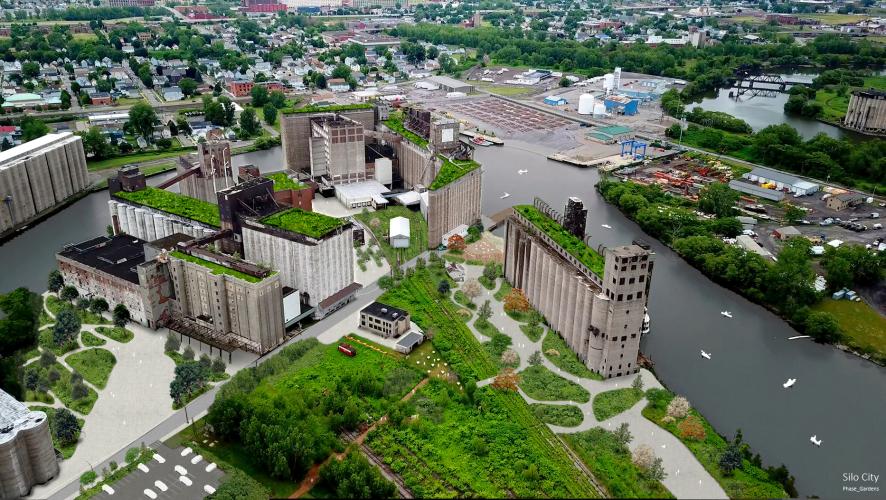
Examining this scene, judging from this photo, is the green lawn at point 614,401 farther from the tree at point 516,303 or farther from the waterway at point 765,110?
the waterway at point 765,110

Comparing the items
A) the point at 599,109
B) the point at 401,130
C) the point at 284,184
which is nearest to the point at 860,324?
the point at 284,184

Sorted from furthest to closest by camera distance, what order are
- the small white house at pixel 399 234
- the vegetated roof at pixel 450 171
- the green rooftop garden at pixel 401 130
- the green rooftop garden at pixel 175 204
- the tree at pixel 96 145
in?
1. the tree at pixel 96 145
2. the green rooftop garden at pixel 401 130
3. the vegetated roof at pixel 450 171
4. the small white house at pixel 399 234
5. the green rooftop garden at pixel 175 204

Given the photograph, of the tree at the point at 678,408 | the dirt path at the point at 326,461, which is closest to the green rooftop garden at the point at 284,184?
the dirt path at the point at 326,461

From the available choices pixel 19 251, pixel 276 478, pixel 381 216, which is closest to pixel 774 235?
pixel 381 216

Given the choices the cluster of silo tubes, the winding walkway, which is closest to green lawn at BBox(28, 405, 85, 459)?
the cluster of silo tubes

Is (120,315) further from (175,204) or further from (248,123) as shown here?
(248,123)

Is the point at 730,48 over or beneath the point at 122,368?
over

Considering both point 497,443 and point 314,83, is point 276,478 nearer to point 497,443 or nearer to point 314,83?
point 497,443
